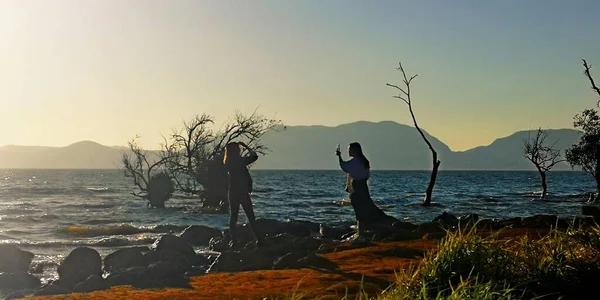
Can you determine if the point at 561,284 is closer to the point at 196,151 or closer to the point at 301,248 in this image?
the point at 301,248

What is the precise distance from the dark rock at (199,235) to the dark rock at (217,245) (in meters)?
0.70

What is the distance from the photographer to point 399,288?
657 centimetres

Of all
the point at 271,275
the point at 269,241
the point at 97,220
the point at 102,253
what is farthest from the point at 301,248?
the point at 97,220

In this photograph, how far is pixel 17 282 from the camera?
42.7 feet

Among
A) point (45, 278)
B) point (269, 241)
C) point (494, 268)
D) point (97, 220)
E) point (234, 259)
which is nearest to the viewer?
point (494, 268)

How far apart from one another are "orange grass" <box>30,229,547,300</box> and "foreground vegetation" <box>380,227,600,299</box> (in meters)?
0.37

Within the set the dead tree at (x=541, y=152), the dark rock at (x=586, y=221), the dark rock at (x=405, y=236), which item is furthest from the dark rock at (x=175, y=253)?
the dead tree at (x=541, y=152)

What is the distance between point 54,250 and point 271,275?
11.7 m

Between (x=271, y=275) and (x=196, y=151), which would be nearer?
(x=271, y=275)

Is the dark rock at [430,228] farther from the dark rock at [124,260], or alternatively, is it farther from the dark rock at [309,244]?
the dark rock at [124,260]

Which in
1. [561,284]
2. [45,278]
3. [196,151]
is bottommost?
[45,278]

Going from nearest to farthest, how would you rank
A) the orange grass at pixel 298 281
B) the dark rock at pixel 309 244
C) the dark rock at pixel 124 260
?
the orange grass at pixel 298 281, the dark rock at pixel 124 260, the dark rock at pixel 309 244

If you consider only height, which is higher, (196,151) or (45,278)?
(196,151)

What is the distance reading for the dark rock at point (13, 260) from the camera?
15.2 metres
